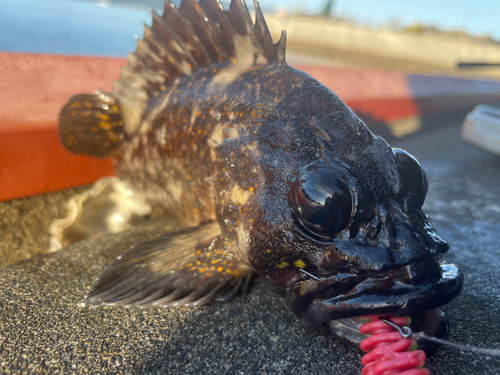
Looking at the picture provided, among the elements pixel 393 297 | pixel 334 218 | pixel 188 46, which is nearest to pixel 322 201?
pixel 334 218

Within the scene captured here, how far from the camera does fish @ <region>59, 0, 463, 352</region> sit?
1325 millimetres

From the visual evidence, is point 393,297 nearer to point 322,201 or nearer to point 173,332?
point 322,201

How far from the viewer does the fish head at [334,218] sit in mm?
1277

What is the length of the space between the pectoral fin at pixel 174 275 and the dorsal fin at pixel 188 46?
1004 mm

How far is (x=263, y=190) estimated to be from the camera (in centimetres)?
154

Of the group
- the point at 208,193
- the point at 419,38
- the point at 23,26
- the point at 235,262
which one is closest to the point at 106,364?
the point at 235,262

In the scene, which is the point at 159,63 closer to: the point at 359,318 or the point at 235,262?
the point at 235,262

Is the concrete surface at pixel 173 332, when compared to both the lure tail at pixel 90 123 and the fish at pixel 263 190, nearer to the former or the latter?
the fish at pixel 263 190

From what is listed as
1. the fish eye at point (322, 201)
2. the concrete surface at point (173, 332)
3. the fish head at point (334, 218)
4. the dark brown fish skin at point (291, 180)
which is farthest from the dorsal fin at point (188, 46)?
the concrete surface at point (173, 332)

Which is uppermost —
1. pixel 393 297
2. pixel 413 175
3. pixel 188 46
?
pixel 188 46

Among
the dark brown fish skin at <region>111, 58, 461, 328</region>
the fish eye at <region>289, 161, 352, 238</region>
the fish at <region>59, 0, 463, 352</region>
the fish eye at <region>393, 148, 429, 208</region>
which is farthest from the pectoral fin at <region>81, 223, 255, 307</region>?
the fish eye at <region>393, 148, 429, 208</region>

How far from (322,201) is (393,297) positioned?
1.38 ft

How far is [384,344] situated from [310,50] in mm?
20879

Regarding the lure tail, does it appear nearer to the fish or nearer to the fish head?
the fish
